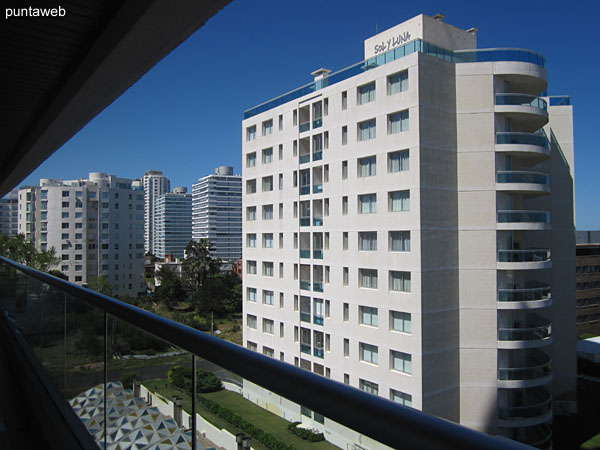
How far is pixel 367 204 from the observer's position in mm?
17203

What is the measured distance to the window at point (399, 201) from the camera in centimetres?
1584

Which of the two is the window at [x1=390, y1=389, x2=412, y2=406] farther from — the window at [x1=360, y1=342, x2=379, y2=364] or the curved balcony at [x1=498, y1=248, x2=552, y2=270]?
the curved balcony at [x1=498, y1=248, x2=552, y2=270]

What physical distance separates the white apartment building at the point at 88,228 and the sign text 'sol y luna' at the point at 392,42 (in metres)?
23.7

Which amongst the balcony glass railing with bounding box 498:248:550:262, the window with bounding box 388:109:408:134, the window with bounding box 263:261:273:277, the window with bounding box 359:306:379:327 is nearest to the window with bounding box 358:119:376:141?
the window with bounding box 388:109:408:134

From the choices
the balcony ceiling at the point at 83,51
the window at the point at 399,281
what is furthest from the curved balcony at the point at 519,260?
the balcony ceiling at the point at 83,51

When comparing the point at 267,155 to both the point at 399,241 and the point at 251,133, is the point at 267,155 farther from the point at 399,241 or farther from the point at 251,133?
the point at 399,241

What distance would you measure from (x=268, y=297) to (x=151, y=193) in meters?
57.3

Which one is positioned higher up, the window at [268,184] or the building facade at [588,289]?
the window at [268,184]

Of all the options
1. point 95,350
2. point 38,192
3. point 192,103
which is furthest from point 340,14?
point 95,350

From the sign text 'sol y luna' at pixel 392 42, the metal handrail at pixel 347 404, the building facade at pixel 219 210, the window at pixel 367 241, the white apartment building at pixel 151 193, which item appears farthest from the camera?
the white apartment building at pixel 151 193

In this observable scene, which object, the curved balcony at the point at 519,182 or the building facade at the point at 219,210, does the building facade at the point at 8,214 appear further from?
the curved balcony at the point at 519,182

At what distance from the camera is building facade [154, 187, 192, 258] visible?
66.6m

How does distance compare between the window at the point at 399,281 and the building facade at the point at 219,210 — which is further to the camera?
the building facade at the point at 219,210


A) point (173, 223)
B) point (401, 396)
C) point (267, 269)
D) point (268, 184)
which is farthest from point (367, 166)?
point (173, 223)
